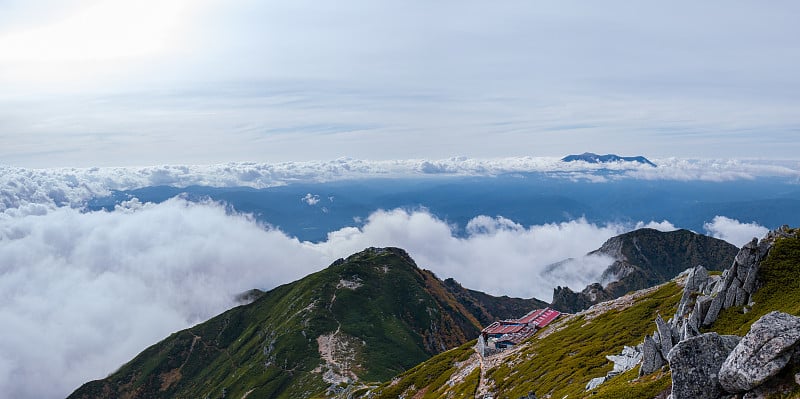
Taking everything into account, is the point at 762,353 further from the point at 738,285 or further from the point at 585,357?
the point at 585,357

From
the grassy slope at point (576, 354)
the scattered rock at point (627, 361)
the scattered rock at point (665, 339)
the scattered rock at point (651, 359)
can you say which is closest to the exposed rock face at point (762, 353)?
the scattered rock at point (651, 359)

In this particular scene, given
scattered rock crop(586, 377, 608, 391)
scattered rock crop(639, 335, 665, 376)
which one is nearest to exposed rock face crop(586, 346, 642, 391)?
scattered rock crop(586, 377, 608, 391)

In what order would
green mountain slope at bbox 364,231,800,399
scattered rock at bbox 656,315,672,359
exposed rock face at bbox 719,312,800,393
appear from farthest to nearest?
green mountain slope at bbox 364,231,800,399
scattered rock at bbox 656,315,672,359
exposed rock face at bbox 719,312,800,393

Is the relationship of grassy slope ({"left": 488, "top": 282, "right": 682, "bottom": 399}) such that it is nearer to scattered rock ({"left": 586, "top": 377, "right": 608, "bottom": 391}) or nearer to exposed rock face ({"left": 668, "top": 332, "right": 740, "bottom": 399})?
scattered rock ({"left": 586, "top": 377, "right": 608, "bottom": 391})

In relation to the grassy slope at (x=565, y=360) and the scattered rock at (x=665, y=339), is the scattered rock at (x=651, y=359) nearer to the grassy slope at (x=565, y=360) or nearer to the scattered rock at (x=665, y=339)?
the scattered rock at (x=665, y=339)

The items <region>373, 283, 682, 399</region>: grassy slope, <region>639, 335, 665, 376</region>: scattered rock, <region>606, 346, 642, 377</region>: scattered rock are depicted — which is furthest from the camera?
<region>373, 283, 682, 399</region>: grassy slope

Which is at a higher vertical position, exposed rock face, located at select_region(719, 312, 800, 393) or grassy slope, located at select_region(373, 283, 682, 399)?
exposed rock face, located at select_region(719, 312, 800, 393)

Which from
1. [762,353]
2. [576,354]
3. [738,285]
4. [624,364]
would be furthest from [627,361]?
[762,353]

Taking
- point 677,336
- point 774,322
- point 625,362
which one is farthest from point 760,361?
point 625,362
